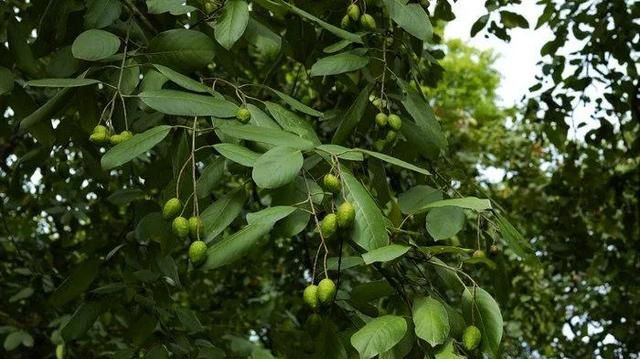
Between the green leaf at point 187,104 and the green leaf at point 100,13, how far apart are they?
32 centimetres

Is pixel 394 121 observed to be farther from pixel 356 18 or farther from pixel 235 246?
pixel 235 246

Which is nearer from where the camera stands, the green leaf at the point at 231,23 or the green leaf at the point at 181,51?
the green leaf at the point at 231,23

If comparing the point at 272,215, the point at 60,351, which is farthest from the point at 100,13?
the point at 60,351

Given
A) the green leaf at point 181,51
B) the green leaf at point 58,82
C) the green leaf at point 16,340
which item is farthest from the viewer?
the green leaf at point 16,340

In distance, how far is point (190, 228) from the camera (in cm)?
122

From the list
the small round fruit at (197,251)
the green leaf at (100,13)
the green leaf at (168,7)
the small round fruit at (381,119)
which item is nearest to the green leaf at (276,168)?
the small round fruit at (197,251)

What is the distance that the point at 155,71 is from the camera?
4.66 feet

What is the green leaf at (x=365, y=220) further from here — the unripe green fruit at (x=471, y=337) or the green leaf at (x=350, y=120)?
the green leaf at (x=350, y=120)

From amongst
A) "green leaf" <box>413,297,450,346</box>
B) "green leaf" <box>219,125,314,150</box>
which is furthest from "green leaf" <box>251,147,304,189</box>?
"green leaf" <box>413,297,450,346</box>

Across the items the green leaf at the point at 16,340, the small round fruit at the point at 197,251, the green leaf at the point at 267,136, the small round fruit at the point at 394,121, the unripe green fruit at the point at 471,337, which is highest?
the green leaf at the point at 267,136

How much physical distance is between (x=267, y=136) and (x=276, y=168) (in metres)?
0.10

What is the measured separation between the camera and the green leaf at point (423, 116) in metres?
1.64

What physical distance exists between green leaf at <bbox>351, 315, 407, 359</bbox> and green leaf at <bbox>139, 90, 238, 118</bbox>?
1.35 feet

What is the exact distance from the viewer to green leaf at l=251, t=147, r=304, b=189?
1.11 meters
